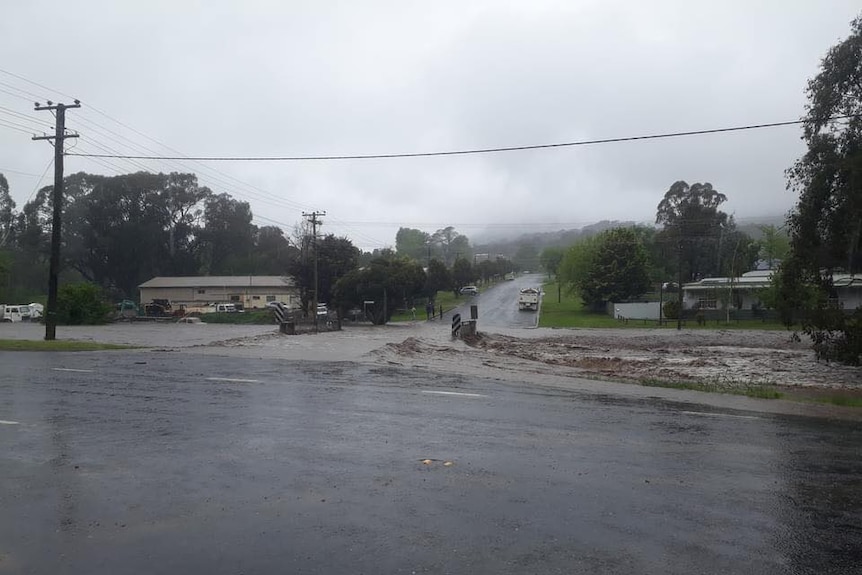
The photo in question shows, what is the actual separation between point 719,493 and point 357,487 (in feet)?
12.0

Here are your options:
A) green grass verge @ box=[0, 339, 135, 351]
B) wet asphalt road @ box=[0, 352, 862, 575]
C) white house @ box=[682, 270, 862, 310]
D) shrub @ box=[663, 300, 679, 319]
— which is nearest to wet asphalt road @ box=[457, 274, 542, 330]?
shrub @ box=[663, 300, 679, 319]

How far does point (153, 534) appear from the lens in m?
5.69

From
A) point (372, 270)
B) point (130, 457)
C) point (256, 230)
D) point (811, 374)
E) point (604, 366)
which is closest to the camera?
point (130, 457)

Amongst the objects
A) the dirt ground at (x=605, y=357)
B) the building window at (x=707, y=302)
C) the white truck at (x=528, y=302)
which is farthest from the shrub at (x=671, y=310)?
the dirt ground at (x=605, y=357)

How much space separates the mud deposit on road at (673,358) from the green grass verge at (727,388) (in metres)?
0.21

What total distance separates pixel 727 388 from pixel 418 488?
12576 mm

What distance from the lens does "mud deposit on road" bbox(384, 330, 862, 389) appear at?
68.2 feet

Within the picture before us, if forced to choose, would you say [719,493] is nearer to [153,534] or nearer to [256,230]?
[153,534]

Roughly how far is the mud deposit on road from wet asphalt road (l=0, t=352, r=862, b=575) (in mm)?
9074

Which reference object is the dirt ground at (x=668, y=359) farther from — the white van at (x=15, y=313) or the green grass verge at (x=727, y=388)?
the white van at (x=15, y=313)

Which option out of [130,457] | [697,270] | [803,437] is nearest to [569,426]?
[803,437]

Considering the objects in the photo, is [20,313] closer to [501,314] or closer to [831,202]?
[501,314]

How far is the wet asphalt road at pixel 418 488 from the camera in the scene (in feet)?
17.1

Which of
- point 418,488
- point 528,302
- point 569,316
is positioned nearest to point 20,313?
point 528,302
